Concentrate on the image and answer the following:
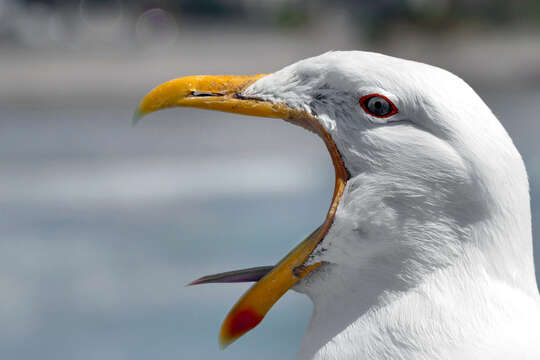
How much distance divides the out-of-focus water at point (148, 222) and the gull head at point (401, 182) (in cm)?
365

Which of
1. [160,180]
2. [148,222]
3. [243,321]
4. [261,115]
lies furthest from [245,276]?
[160,180]

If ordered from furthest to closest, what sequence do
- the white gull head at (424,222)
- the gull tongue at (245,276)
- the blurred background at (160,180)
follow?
the blurred background at (160,180)
the gull tongue at (245,276)
the white gull head at (424,222)

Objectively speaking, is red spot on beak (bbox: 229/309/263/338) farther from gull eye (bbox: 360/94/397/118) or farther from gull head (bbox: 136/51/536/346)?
gull eye (bbox: 360/94/397/118)

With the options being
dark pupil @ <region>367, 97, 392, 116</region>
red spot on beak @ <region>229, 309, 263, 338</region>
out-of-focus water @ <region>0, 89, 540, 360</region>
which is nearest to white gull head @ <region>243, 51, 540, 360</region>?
dark pupil @ <region>367, 97, 392, 116</region>

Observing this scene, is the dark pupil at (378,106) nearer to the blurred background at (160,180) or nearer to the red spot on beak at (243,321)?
the red spot on beak at (243,321)

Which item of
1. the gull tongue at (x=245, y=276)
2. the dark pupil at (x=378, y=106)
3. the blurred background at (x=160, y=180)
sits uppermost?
the dark pupil at (x=378, y=106)

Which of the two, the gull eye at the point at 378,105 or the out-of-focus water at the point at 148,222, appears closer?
the gull eye at the point at 378,105

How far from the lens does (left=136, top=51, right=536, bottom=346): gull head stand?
1357mm

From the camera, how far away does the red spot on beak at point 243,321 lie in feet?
5.02

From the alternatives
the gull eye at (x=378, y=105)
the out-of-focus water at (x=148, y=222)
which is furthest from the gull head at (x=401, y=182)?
the out-of-focus water at (x=148, y=222)

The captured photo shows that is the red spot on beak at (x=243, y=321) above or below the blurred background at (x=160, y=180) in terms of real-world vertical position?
above

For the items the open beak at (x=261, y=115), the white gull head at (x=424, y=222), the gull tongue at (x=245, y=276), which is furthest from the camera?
the gull tongue at (x=245, y=276)

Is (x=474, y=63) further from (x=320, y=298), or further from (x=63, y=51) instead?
(x=320, y=298)

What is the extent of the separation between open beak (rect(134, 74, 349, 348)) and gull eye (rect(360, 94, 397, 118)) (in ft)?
0.32
